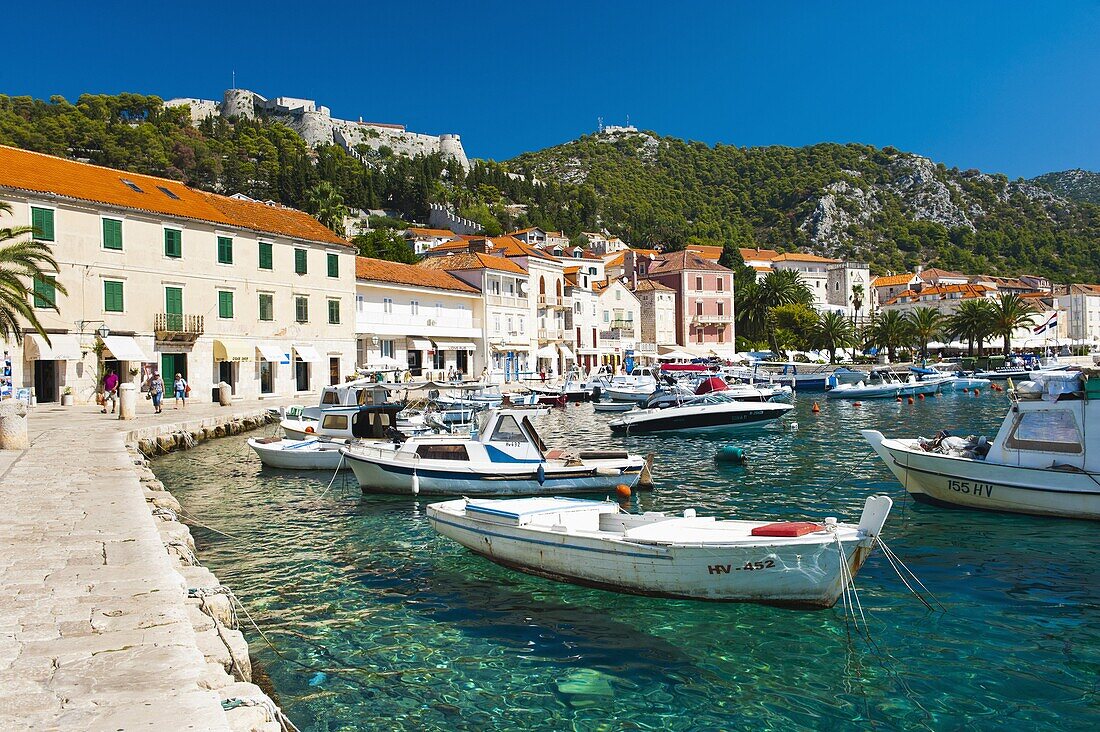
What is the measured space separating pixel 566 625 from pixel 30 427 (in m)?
24.5

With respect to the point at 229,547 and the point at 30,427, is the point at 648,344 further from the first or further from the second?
the point at 229,547

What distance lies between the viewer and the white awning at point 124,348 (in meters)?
37.8

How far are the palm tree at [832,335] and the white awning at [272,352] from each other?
68.3 meters

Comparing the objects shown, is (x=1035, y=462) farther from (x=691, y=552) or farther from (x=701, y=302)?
(x=701, y=302)

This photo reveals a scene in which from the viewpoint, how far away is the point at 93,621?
23.6 ft

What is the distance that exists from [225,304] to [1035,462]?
131 feet

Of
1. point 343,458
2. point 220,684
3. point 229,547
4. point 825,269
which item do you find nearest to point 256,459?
point 343,458

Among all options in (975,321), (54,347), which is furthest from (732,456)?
(975,321)

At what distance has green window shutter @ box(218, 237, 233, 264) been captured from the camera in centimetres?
4388

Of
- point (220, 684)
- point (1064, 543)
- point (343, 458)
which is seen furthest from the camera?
point (343, 458)

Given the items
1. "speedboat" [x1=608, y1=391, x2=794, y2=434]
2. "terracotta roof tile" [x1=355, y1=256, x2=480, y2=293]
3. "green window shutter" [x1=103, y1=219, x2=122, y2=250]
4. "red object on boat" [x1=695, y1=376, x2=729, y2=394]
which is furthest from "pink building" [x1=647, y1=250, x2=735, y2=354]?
"green window shutter" [x1=103, y1=219, x2=122, y2=250]

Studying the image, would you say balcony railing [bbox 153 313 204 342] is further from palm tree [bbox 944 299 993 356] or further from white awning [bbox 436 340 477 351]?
palm tree [bbox 944 299 993 356]

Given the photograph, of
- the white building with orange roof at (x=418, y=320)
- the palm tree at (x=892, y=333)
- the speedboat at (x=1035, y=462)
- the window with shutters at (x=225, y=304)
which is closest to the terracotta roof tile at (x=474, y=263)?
the white building with orange roof at (x=418, y=320)

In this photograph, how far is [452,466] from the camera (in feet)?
62.6
